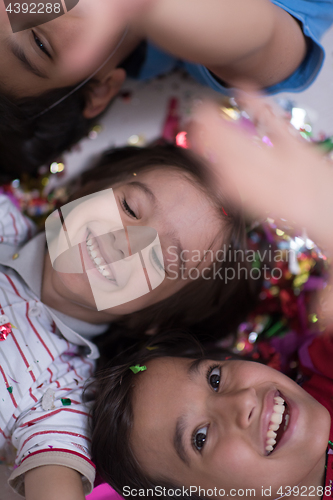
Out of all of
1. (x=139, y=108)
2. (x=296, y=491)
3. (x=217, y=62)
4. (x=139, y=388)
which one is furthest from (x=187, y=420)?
(x=139, y=108)

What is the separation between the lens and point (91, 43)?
772 mm

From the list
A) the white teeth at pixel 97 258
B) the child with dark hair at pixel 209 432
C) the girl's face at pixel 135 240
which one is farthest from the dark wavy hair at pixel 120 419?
the white teeth at pixel 97 258

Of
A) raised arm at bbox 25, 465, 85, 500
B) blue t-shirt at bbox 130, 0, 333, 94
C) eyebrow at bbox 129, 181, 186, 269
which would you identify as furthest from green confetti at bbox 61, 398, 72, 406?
blue t-shirt at bbox 130, 0, 333, 94

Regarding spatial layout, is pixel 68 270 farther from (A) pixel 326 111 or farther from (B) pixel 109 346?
(A) pixel 326 111

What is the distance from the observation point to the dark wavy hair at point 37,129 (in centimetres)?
87

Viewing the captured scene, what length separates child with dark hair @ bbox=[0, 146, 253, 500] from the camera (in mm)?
797

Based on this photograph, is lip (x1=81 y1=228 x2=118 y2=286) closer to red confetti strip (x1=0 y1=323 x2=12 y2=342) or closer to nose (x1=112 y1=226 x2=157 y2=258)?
nose (x1=112 y1=226 x2=157 y2=258)

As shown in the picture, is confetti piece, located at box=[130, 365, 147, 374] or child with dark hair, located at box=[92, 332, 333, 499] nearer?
child with dark hair, located at box=[92, 332, 333, 499]

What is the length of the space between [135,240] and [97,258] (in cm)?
9

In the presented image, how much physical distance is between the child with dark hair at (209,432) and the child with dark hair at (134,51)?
0.61 m

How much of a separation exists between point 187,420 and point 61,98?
0.72 metres

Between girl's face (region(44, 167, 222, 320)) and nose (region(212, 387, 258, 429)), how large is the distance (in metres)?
0.27

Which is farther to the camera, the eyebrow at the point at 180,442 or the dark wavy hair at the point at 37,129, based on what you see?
the dark wavy hair at the point at 37,129

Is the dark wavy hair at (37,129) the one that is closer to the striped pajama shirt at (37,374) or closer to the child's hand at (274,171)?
the striped pajama shirt at (37,374)
